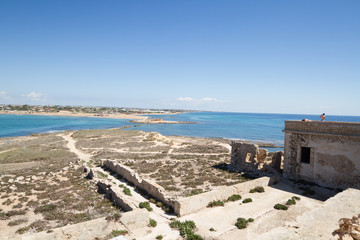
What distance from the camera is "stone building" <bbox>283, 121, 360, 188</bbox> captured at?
16484 millimetres

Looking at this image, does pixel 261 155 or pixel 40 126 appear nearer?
pixel 261 155

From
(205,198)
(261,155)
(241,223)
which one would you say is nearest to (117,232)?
(205,198)

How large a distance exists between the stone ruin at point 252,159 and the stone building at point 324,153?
8.94ft

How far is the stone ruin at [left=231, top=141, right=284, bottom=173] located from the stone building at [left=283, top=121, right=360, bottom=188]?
2724mm

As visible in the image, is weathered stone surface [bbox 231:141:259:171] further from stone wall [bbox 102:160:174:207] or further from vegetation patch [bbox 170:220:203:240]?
vegetation patch [bbox 170:220:203:240]

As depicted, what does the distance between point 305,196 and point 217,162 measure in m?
12.5

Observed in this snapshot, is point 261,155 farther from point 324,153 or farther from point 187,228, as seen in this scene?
point 187,228

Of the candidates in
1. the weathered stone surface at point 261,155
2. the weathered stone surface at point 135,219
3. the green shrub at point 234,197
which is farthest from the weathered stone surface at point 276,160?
the weathered stone surface at point 135,219

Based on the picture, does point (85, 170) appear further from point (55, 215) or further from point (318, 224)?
point (318, 224)

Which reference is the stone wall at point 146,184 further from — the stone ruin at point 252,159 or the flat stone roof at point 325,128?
the flat stone roof at point 325,128

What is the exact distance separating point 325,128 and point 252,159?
768cm

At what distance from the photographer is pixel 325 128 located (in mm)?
17688

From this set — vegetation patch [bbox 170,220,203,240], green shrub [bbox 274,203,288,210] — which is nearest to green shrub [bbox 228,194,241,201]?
green shrub [bbox 274,203,288,210]

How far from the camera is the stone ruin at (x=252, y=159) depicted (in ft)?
73.8
